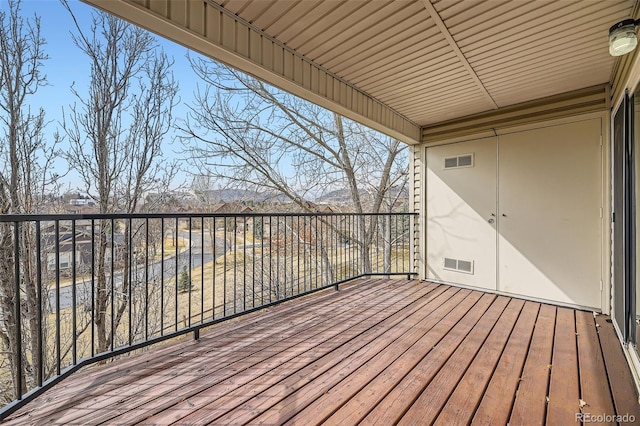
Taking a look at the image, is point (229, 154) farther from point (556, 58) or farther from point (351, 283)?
point (556, 58)

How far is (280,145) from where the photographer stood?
292 inches

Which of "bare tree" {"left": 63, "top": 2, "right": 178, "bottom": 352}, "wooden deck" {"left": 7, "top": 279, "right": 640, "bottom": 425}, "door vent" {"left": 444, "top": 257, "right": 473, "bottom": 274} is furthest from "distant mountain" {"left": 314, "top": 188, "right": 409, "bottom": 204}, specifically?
"wooden deck" {"left": 7, "top": 279, "right": 640, "bottom": 425}

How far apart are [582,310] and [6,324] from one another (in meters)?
6.70

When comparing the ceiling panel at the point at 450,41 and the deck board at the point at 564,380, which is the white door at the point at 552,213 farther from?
the deck board at the point at 564,380

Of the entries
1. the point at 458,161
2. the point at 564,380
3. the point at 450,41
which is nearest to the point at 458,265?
the point at 458,161

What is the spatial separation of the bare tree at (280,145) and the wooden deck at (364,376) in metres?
4.41

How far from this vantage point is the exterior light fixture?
1679mm

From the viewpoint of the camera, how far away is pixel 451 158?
397 centimetres

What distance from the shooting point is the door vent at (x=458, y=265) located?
3801 mm

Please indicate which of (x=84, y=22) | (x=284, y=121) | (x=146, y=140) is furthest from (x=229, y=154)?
(x=84, y=22)

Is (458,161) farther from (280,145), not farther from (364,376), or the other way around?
(280,145)

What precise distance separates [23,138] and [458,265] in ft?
20.6

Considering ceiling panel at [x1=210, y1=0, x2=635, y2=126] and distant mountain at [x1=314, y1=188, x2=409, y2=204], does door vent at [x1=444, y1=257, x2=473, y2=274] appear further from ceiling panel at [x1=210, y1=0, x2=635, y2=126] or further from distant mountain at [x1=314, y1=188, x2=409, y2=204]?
distant mountain at [x1=314, y1=188, x2=409, y2=204]

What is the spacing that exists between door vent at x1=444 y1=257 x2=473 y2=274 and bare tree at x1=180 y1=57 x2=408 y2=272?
2.91 m
